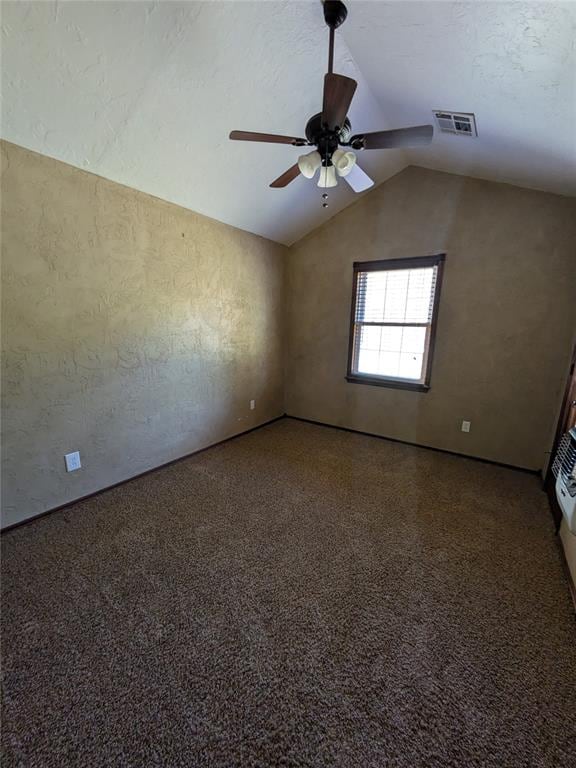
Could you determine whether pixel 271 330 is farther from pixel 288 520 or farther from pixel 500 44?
pixel 500 44

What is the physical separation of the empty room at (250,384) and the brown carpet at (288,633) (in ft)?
0.04

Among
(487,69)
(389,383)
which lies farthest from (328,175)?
(389,383)

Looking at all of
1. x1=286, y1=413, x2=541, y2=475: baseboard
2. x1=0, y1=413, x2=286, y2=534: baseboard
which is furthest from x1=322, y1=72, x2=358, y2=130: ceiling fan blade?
x1=286, y1=413, x2=541, y2=475: baseboard

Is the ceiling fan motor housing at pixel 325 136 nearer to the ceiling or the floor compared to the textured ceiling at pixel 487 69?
nearer to the floor

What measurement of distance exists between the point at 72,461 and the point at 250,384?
1.99 m

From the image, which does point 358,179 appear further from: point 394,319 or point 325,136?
point 394,319

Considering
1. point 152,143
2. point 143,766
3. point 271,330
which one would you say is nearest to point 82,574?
point 143,766

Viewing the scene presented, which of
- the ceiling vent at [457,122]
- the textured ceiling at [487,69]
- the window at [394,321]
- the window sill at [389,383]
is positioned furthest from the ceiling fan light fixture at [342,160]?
the window sill at [389,383]

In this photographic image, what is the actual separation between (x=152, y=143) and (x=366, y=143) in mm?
1441

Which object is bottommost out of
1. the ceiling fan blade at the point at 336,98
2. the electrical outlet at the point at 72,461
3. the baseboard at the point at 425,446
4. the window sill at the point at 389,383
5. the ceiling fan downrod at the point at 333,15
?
the baseboard at the point at 425,446

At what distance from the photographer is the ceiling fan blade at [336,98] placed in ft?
4.25

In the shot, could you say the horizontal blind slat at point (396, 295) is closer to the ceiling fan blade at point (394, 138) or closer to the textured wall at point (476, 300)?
the textured wall at point (476, 300)

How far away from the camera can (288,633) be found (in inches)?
55.4

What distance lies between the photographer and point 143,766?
98 centimetres
